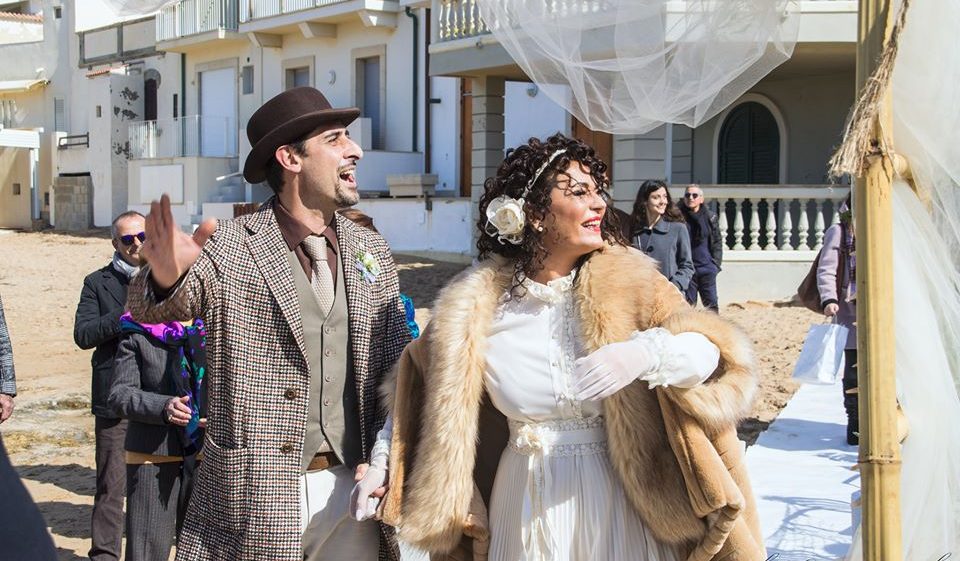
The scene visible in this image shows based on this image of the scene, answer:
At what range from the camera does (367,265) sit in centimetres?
363

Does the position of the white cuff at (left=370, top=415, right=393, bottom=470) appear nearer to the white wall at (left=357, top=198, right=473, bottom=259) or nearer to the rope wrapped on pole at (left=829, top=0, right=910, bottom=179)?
the rope wrapped on pole at (left=829, top=0, right=910, bottom=179)

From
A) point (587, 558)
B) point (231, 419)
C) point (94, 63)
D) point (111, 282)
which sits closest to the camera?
point (587, 558)

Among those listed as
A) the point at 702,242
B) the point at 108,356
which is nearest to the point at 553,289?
the point at 108,356

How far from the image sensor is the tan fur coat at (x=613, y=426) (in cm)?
289

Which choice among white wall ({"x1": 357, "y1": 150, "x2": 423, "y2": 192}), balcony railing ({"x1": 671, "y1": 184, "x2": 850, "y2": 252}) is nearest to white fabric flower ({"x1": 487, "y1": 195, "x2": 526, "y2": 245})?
balcony railing ({"x1": 671, "y1": 184, "x2": 850, "y2": 252})

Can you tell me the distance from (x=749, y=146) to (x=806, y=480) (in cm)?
1286

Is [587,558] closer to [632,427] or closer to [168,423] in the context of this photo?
[632,427]

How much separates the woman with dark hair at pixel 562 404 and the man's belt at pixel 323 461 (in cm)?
28

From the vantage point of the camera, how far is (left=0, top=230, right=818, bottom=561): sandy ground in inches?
303

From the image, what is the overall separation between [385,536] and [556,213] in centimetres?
112

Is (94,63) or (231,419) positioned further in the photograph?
(94,63)

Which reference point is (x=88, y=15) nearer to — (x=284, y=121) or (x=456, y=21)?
(x=456, y=21)

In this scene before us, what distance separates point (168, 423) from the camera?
16.3ft

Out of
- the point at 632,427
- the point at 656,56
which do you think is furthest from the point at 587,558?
the point at 656,56
